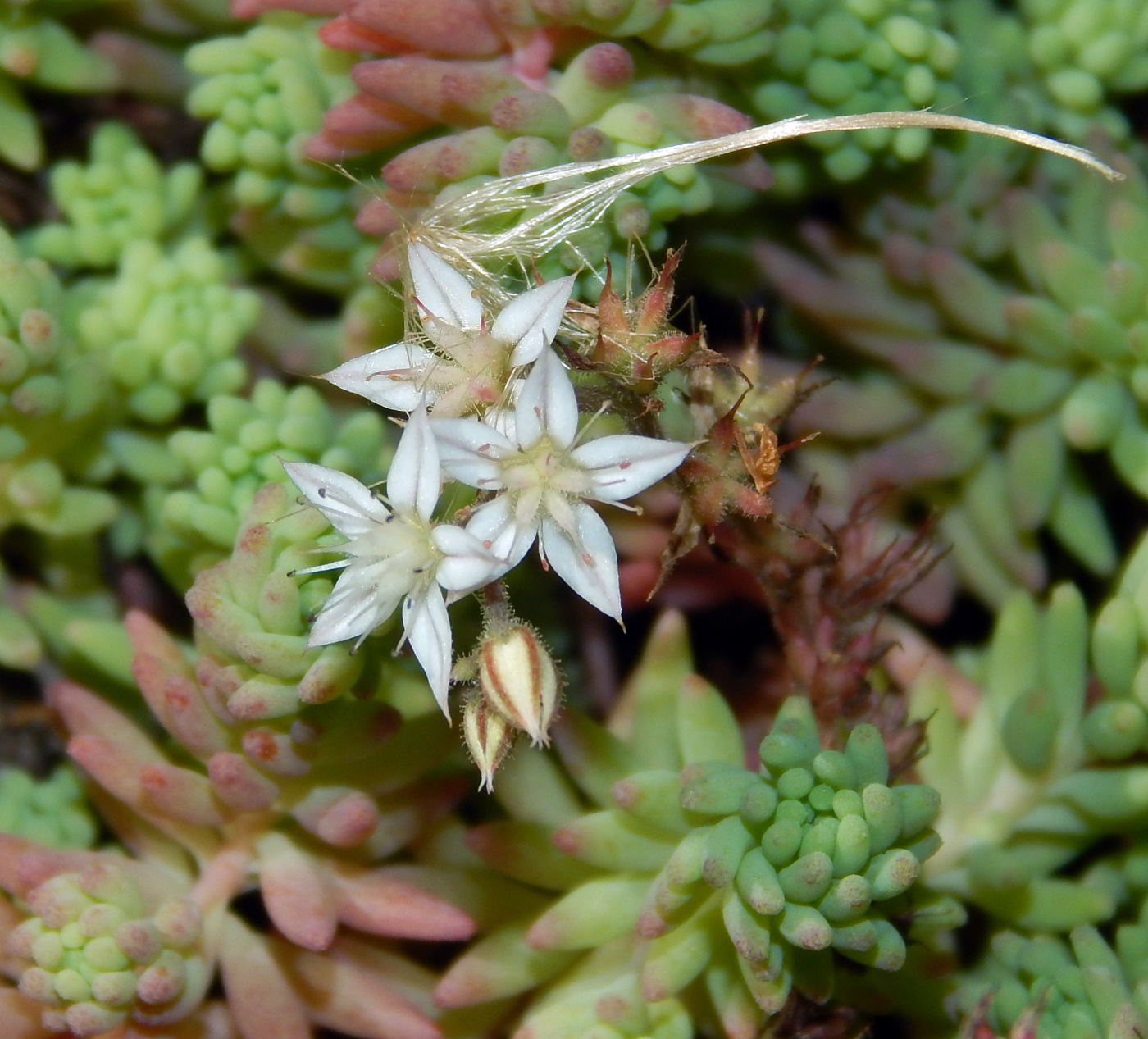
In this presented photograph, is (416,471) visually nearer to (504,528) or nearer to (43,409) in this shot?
(504,528)

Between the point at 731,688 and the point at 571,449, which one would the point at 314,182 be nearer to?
the point at 571,449

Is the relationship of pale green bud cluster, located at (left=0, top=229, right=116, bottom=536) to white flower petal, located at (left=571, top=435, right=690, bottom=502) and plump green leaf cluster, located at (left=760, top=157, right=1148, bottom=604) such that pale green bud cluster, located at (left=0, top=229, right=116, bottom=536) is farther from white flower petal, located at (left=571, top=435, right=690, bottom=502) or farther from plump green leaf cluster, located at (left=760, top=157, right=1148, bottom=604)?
plump green leaf cluster, located at (left=760, top=157, right=1148, bottom=604)

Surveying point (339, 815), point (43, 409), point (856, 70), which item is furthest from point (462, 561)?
point (856, 70)

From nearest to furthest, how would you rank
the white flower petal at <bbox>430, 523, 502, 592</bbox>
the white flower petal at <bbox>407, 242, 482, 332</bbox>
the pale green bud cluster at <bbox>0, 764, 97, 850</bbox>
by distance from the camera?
the white flower petal at <bbox>430, 523, 502, 592</bbox> → the white flower petal at <bbox>407, 242, 482, 332</bbox> → the pale green bud cluster at <bbox>0, 764, 97, 850</bbox>

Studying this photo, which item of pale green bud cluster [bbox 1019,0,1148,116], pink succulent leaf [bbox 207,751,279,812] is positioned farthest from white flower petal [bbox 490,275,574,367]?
pale green bud cluster [bbox 1019,0,1148,116]

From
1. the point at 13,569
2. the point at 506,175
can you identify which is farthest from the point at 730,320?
the point at 13,569

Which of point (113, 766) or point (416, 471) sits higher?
point (416, 471)
